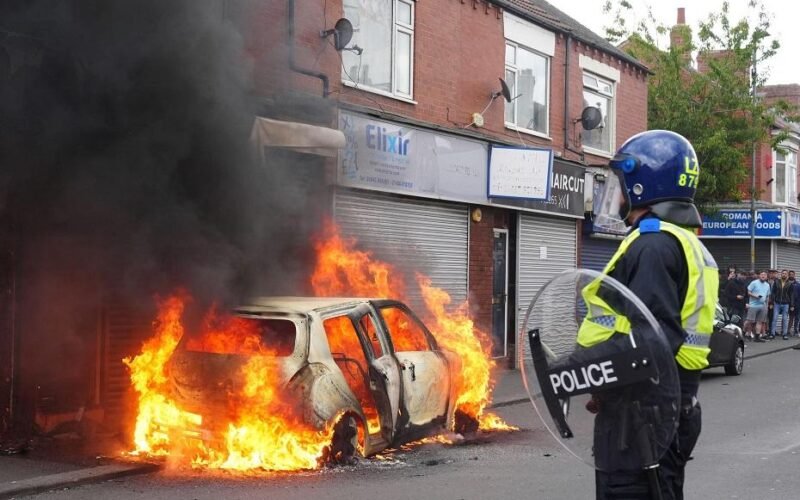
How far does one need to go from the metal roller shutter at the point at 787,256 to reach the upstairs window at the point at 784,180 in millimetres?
1477

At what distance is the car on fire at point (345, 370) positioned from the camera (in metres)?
7.40

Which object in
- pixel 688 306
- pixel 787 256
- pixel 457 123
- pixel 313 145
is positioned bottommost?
pixel 688 306

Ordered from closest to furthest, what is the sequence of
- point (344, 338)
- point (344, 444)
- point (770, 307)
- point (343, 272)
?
point (344, 444), point (344, 338), point (343, 272), point (770, 307)

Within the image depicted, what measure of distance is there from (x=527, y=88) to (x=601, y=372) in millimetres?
14450

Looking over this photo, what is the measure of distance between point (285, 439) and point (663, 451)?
446 centimetres

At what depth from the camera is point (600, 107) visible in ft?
64.2

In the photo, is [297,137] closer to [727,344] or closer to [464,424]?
[464,424]

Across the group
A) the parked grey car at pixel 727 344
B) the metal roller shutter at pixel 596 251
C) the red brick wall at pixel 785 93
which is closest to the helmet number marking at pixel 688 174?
the parked grey car at pixel 727 344

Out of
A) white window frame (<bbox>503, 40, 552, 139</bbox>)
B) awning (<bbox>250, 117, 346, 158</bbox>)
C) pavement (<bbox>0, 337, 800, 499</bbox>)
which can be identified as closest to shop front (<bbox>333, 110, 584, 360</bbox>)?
white window frame (<bbox>503, 40, 552, 139</bbox>)

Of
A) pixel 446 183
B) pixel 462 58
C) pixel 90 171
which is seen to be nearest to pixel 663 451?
pixel 90 171

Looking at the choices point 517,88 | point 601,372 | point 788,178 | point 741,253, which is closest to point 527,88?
point 517,88

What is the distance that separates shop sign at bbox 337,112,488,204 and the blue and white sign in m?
15.9

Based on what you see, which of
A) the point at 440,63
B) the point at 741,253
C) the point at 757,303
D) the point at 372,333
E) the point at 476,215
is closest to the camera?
the point at 372,333

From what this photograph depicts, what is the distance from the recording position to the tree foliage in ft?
80.5
